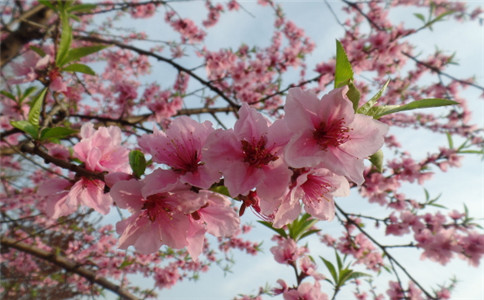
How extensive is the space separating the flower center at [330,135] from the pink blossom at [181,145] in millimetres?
317

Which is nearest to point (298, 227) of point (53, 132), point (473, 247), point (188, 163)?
point (188, 163)

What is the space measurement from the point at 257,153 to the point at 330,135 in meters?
0.21

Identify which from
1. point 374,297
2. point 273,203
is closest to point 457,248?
point 374,297

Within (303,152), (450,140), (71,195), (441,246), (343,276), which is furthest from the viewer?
(450,140)

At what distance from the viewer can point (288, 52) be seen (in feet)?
16.3

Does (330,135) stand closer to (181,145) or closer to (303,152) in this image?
(303,152)

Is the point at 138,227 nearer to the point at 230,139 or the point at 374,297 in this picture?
the point at 230,139

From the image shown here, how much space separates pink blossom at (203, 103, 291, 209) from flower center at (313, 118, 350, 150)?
0.10 m

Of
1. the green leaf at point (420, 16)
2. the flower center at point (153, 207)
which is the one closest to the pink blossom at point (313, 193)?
the flower center at point (153, 207)

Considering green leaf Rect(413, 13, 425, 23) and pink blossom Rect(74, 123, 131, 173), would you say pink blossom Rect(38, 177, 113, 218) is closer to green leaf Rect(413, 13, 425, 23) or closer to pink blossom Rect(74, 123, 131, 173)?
pink blossom Rect(74, 123, 131, 173)

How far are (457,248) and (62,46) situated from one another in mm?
4017

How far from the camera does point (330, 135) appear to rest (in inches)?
31.7

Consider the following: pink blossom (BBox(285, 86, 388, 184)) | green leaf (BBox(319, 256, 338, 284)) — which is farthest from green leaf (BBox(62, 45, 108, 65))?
green leaf (BBox(319, 256, 338, 284))

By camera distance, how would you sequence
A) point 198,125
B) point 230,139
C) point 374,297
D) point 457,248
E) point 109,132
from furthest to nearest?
point 374,297 < point 457,248 < point 109,132 < point 198,125 < point 230,139
